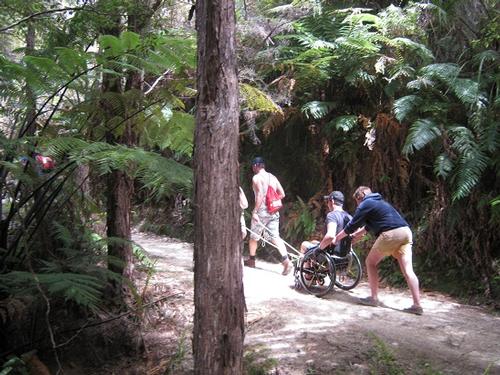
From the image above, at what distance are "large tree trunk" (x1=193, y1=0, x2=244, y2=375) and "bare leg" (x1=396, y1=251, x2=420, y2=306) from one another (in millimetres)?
3168

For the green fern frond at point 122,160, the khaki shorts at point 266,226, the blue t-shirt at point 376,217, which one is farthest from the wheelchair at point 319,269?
the green fern frond at point 122,160

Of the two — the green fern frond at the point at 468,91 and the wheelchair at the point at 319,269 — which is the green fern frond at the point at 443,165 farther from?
the wheelchair at the point at 319,269

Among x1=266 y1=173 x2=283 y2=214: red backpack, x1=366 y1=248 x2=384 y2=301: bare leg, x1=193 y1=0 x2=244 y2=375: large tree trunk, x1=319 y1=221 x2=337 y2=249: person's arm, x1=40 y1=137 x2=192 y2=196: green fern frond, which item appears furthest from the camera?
x1=266 y1=173 x2=283 y2=214: red backpack

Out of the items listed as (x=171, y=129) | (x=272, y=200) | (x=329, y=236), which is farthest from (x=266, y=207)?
(x=171, y=129)

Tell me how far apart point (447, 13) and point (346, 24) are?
5.66 feet

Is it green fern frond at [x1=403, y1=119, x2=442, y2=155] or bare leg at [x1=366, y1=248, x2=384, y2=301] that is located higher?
green fern frond at [x1=403, y1=119, x2=442, y2=155]

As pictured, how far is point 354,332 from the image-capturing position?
15.8 ft

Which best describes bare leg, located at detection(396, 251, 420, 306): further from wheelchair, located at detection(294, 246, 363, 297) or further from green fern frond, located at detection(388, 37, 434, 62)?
green fern frond, located at detection(388, 37, 434, 62)

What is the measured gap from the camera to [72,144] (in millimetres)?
3738

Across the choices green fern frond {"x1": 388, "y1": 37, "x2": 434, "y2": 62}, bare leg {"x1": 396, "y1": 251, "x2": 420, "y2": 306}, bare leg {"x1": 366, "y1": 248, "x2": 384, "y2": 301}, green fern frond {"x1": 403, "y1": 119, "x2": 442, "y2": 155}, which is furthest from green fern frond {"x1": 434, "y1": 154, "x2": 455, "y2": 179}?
green fern frond {"x1": 388, "y1": 37, "x2": 434, "y2": 62}

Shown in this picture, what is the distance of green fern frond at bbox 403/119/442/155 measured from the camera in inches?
258

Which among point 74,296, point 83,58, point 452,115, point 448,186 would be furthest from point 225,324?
point 452,115

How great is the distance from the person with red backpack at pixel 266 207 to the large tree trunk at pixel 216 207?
4.37 meters

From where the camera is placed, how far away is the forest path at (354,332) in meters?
4.12
